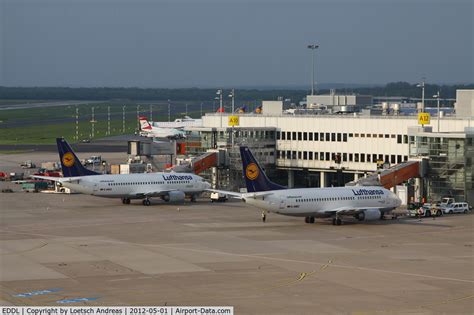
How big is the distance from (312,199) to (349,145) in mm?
33378

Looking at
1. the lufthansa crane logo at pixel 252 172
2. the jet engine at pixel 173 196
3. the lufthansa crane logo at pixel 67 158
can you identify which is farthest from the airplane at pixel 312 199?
the lufthansa crane logo at pixel 67 158

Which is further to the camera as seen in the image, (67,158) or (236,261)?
(67,158)

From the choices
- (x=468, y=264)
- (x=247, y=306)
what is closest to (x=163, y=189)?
(x=468, y=264)

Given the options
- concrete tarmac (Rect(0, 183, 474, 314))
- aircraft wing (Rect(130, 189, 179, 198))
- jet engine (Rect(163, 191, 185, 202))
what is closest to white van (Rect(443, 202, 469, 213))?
concrete tarmac (Rect(0, 183, 474, 314))

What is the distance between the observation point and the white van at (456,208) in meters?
110

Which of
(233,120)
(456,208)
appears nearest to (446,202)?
(456,208)

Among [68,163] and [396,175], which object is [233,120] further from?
[396,175]

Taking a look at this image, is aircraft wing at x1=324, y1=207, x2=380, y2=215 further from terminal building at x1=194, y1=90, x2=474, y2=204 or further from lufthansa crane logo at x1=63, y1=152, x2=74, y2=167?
lufthansa crane logo at x1=63, y1=152, x2=74, y2=167

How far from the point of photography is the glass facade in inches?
4466

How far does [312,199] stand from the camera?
324ft

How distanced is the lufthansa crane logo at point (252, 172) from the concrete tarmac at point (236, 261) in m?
4.94

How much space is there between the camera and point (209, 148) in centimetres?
13900

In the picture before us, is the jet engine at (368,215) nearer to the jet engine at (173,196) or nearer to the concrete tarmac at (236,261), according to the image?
the concrete tarmac at (236,261)

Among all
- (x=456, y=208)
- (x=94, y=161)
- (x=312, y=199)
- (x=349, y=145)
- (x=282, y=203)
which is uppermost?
(x=349, y=145)
